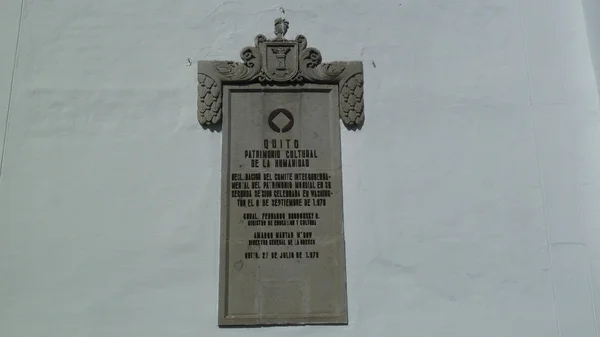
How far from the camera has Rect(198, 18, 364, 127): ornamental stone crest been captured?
5.90 m

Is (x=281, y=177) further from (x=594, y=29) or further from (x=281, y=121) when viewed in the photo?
(x=594, y=29)

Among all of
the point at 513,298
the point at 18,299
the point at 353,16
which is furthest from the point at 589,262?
the point at 18,299

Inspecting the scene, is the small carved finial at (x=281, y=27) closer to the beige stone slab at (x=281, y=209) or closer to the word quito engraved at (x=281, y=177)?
the word quito engraved at (x=281, y=177)

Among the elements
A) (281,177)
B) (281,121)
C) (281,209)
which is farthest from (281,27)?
(281,209)

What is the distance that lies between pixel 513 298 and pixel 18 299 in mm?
4256

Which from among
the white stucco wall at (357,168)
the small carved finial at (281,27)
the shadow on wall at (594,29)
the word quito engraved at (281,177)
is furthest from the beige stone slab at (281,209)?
the shadow on wall at (594,29)

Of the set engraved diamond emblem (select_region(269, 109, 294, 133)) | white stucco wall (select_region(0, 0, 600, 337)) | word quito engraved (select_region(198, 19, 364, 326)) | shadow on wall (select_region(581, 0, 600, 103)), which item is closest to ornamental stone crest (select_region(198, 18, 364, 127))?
word quito engraved (select_region(198, 19, 364, 326))

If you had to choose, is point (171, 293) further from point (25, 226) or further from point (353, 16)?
point (353, 16)

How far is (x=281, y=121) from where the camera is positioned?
19.2 ft

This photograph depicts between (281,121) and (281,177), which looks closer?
(281,177)

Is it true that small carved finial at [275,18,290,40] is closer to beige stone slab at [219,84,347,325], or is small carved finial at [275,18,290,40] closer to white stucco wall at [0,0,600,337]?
white stucco wall at [0,0,600,337]

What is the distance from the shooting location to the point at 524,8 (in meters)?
6.35

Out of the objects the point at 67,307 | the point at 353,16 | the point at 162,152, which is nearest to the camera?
the point at 67,307

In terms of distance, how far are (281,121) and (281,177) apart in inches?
21.3
